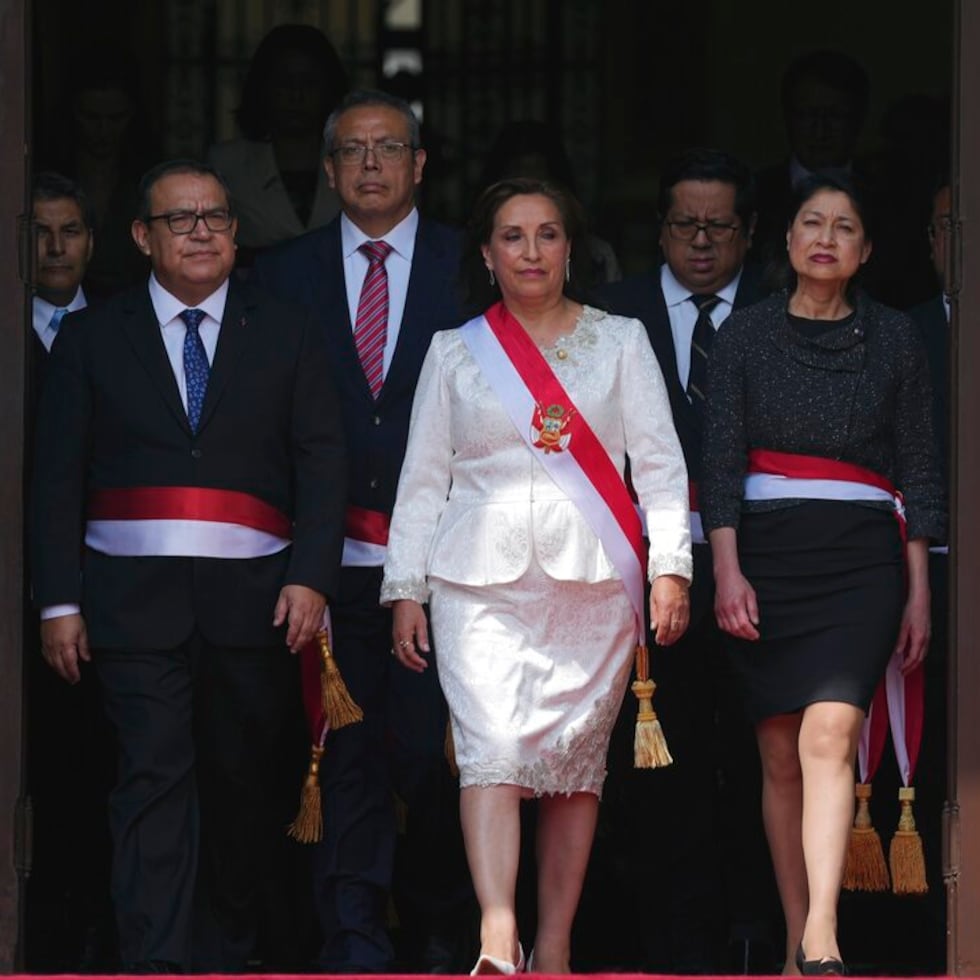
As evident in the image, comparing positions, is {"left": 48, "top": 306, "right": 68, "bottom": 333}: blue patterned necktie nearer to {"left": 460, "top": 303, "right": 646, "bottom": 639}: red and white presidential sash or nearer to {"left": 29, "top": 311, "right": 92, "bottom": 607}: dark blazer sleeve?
{"left": 29, "top": 311, "right": 92, "bottom": 607}: dark blazer sleeve

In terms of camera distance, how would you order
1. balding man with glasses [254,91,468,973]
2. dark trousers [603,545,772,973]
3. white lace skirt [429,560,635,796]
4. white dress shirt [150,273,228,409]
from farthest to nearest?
dark trousers [603,545,772,973] < balding man with glasses [254,91,468,973] < white dress shirt [150,273,228,409] < white lace skirt [429,560,635,796]

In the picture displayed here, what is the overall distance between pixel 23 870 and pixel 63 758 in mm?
964

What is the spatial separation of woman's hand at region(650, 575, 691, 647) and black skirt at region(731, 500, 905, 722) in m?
0.24

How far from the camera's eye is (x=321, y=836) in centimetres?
727

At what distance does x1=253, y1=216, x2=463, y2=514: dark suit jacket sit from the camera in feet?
24.5

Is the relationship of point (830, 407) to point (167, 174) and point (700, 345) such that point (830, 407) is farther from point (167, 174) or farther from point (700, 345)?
point (167, 174)

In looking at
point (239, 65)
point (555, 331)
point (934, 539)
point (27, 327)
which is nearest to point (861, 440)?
point (934, 539)

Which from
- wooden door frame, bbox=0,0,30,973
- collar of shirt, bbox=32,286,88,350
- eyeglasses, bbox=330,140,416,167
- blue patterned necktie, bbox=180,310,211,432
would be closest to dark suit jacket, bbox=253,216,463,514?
eyeglasses, bbox=330,140,416,167

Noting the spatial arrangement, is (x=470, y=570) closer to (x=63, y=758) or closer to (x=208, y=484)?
(x=208, y=484)

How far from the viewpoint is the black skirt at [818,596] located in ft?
22.4

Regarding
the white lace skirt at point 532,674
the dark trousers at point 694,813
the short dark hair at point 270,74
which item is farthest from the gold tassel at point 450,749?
the short dark hair at point 270,74

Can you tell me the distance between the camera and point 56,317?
25.1 ft

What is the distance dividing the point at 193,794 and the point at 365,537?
81 cm

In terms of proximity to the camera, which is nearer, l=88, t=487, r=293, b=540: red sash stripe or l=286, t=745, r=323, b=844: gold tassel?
l=88, t=487, r=293, b=540: red sash stripe
